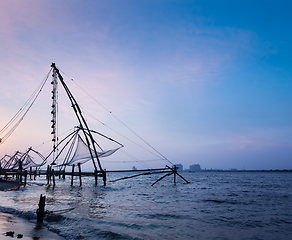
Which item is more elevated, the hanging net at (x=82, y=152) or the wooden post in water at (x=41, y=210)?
the hanging net at (x=82, y=152)

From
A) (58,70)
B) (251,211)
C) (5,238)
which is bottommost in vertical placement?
(251,211)

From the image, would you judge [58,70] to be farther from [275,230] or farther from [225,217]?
[275,230]

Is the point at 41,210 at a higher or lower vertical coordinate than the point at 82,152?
lower

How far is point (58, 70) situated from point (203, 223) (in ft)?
71.2

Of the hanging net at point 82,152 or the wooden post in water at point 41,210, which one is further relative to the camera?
the hanging net at point 82,152

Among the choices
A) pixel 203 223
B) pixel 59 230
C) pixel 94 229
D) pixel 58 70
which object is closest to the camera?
pixel 59 230

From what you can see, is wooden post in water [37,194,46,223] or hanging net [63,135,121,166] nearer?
wooden post in water [37,194,46,223]

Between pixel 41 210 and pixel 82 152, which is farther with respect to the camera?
pixel 82 152

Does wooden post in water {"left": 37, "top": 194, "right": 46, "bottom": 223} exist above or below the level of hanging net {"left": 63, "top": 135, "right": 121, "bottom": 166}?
below

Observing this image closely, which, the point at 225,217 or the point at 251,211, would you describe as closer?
the point at 225,217

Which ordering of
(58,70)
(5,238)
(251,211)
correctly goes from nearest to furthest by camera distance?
(5,238)
(251,211)
(58,70)

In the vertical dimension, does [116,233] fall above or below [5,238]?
below

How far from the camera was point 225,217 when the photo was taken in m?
13.0

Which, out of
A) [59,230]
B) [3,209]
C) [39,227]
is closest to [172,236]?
[59,230]
